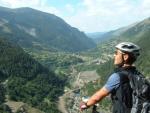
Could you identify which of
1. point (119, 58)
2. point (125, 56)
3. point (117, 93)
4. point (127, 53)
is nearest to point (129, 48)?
point (127, 53)

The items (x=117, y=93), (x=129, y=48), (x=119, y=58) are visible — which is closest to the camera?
(x=117, y=93)

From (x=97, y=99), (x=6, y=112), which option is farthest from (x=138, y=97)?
(x=6, y=112)

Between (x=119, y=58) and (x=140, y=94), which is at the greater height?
(x=119, y=58)

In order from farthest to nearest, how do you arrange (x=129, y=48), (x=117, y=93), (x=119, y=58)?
(x=119, y=58) → (x=129, y=48) → (x=117, y=93)

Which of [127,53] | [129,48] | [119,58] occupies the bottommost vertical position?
[119,58]

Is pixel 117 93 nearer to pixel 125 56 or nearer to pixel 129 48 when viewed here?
pixel 125 56

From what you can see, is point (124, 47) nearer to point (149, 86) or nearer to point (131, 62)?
point (131, 62)

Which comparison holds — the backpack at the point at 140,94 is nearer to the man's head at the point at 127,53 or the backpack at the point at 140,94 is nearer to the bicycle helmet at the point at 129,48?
the man's head at the point at 127,53
